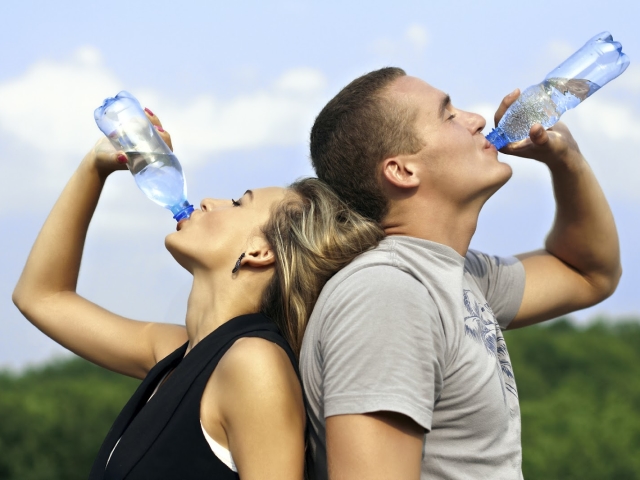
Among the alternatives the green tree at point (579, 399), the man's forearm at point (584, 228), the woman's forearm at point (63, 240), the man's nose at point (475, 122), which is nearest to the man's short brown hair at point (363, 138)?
the man's nose at point (475, 122)

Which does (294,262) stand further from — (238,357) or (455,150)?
(455,150)

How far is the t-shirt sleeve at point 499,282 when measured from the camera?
3537mm

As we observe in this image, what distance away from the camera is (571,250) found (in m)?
3.83

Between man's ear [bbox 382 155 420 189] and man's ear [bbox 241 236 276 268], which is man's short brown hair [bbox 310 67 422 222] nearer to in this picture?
man's ear [bbox 382 155 420 189]

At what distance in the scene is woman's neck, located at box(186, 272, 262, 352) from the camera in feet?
9.95

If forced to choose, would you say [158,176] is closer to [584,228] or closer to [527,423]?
[584,228]

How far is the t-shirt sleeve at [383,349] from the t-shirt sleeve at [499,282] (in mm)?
978

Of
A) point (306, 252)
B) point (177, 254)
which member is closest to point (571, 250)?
point (306, 252)

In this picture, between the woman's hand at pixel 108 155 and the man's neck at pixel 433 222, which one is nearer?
the man's neck at pixel 433 222

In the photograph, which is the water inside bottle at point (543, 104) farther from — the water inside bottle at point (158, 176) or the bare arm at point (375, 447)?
the bare arm at point (375, 447)

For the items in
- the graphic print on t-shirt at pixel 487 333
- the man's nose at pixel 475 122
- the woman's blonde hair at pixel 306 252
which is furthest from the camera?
the man's nose at pixel 475 122

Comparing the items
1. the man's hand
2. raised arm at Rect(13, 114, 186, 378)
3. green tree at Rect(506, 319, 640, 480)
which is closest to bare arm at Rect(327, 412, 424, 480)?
raised arm at Rect(13, 114, 186, 378)

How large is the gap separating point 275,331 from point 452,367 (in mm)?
628

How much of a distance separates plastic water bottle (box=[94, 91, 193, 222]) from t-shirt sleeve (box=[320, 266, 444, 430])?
127 cm
